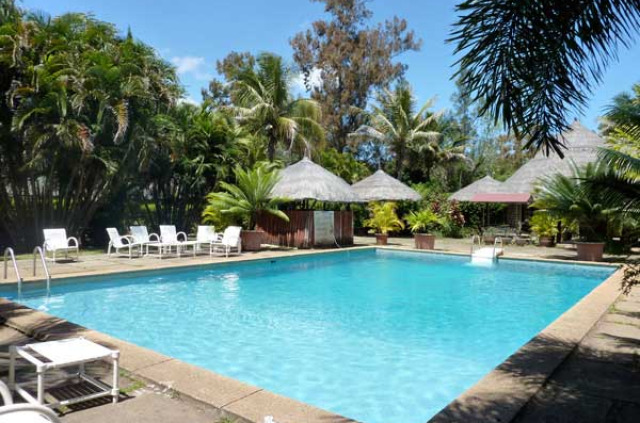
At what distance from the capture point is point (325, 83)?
34.1 m

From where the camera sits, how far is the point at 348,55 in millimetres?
33656

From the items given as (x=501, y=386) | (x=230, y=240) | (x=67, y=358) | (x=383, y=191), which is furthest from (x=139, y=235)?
(x=501, y=386)

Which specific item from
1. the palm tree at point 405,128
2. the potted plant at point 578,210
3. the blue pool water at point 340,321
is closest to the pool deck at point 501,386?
the blue pool water at point 340,321

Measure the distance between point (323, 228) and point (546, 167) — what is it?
36.1 ft

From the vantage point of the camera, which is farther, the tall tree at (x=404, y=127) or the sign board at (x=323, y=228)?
the tall tree at (x=404, y=127)

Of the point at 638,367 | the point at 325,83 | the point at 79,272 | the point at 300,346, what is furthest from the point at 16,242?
the point at 325,83

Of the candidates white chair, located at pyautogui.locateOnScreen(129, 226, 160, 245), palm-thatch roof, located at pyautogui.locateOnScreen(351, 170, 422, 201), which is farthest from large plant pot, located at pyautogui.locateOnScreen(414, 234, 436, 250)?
white chair, located at pyautogui.locateOnScreen(129, 226, 160, 245)

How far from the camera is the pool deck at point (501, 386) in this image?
11.4 feet

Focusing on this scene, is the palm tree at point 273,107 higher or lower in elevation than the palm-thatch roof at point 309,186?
higher

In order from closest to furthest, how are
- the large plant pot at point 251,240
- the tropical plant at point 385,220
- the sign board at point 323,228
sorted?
the large plant pot at point 251,240, the sign board at point 323,228, the tropical plant at point 385,220

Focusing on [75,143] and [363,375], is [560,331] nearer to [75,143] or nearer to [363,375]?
[363,375]

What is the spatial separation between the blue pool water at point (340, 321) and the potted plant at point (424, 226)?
12.2 feet

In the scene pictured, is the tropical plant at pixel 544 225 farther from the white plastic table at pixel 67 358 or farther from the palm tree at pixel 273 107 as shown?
the white plastic table at pixel 67 358

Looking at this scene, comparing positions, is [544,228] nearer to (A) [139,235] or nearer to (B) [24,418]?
(A) [139,235]
